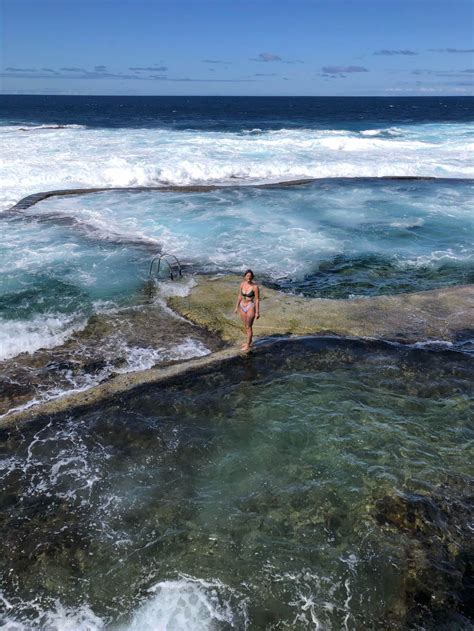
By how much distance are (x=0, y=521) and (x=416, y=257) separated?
13018 millimetres

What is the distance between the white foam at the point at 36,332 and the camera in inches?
360

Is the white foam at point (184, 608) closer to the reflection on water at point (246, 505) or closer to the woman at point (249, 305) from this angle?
the reflection on water at point (246, 505)

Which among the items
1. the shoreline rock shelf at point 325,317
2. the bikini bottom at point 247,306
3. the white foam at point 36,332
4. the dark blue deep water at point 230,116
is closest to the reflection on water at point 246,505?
the shoreline rock shelf at point 325,317

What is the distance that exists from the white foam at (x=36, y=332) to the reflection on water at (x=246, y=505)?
7.84ft

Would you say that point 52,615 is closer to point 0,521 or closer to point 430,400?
point 0,521

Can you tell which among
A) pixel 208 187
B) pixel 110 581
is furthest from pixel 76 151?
pixel 110 581

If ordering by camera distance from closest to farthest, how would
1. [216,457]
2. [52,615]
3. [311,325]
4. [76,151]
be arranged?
[52,615] → [216,457] → [311,325] → [76,151]

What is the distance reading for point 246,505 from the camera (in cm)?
594

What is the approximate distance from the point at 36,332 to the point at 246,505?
584 cm

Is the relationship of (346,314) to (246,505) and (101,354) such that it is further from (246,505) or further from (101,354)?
(246,505)

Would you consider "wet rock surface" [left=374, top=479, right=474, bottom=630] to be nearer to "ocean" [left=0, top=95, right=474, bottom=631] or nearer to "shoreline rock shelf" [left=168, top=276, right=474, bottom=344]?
"ocean" [left=0, top=95, right=474, bottom=631]

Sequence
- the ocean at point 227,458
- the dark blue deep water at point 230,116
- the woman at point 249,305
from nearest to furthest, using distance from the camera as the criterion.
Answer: the ocean at point 227,458 < the woman at point 249,305 < the dark blue deep water at point 230,116

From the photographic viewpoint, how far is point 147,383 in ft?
26.7

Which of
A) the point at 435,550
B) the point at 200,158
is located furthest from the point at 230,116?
the point at 435,550
